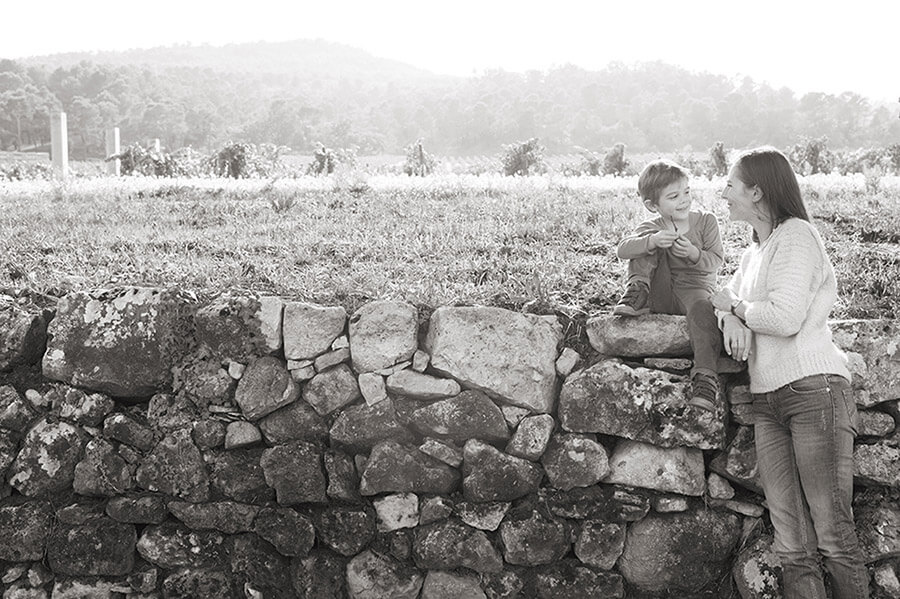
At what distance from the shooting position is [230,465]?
3.97 meters

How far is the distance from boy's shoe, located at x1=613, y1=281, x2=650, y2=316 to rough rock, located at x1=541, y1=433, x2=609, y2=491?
24.3 inches

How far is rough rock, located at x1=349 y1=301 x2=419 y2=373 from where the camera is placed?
3.91 m

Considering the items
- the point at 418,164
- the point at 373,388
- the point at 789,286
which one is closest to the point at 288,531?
the point at 373,388

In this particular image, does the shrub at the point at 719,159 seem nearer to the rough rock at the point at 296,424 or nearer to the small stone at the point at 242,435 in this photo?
the rough rock at the point at 296,424

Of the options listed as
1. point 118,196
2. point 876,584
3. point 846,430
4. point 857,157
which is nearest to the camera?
point 846,430

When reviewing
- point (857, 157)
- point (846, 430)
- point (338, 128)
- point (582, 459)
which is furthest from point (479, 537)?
point (338, 128)

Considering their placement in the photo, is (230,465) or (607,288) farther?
(607,288)

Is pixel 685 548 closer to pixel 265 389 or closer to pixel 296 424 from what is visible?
pixel 296 424

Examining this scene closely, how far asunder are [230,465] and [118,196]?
4809 mm

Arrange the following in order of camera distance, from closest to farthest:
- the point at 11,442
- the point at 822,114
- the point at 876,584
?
1. the point at 876,584
2. the point at 11,442
3. the point at 822,114

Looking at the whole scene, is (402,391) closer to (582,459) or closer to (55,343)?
(582,459)

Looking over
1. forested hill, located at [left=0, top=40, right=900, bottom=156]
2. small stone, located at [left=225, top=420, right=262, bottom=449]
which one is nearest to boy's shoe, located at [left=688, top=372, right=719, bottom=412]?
small stone, located at [left=225, top=420, right=262, bottom=449]

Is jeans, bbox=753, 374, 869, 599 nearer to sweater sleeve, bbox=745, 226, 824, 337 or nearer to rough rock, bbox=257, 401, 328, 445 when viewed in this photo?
sweater sleeve, bbox=745, 226, 824, 337

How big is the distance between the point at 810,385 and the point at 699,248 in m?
0.82
